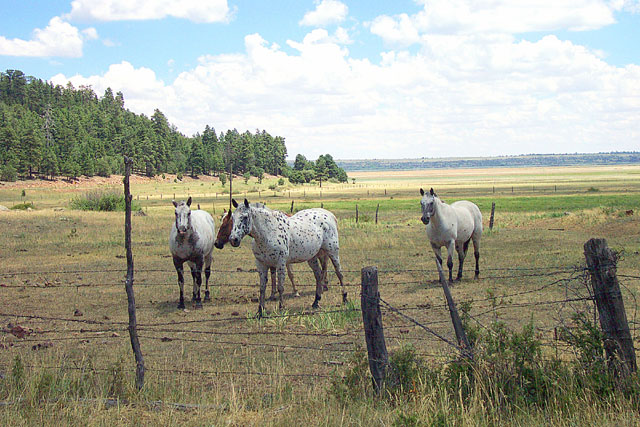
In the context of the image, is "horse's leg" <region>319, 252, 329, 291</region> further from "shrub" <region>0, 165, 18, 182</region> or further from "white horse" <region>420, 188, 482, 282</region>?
"shrub" <region>0, 165, 18, 182</region>

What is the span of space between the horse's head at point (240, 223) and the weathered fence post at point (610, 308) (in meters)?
6.66

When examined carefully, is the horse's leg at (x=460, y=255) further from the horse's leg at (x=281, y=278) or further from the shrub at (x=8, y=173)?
the shrub at (x=8, y=173)

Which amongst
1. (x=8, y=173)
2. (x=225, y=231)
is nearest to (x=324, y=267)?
(x=225, y=231)

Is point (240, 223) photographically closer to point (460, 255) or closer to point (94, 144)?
point (460, 255)

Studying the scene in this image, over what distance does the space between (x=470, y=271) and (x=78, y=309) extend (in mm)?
10184

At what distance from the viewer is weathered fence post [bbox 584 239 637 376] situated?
215 inches

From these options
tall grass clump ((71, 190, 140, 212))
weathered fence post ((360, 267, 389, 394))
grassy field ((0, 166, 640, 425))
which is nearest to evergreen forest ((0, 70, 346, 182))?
tall grass clump ((71, 190, 140, 212))

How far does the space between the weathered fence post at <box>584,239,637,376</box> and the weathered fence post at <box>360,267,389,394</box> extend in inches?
80.3

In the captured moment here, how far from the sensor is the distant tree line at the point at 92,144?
95.5 m

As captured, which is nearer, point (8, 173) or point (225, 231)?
point (225, 231)

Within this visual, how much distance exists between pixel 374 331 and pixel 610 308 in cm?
221

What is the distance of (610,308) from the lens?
5512 mm

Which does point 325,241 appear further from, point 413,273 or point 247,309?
point 413,273

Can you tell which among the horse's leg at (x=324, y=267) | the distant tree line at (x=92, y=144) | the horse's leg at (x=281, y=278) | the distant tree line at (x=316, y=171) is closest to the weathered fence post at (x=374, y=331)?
the horse's leg at (x=281, y=278)
